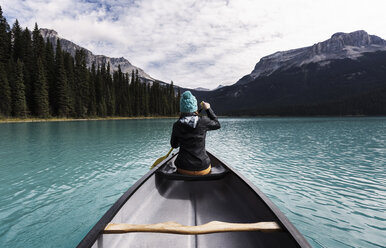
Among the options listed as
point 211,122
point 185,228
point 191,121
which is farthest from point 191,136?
point 185,228

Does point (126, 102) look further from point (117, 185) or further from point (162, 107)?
point (117, 185)

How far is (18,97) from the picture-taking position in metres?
42.9

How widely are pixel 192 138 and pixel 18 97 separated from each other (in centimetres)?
5821

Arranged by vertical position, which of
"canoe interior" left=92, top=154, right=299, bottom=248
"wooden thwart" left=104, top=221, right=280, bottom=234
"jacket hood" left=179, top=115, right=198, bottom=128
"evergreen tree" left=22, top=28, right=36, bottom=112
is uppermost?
"evergreen tree" left=22, top=28, right=36, bottom=112

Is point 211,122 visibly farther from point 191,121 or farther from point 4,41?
point 4,41

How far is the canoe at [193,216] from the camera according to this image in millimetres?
2061

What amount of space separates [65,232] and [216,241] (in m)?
3.56

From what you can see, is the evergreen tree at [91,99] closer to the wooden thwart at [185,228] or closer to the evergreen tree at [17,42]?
the evergreen tree at [17,42]

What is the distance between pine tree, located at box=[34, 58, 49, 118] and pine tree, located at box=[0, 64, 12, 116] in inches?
222

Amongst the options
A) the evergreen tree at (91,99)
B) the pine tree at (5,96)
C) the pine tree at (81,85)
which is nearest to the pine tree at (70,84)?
the pine tree at (81,85)

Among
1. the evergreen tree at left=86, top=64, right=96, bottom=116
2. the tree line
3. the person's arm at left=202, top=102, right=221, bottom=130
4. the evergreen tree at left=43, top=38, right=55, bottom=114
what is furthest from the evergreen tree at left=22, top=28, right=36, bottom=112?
the person's arm at left=202, top=102, right=221, bottom=130

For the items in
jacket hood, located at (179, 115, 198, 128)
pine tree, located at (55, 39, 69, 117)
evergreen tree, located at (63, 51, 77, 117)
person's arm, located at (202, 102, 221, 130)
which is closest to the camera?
jacket hood, located at (179, 115, 198, 128)

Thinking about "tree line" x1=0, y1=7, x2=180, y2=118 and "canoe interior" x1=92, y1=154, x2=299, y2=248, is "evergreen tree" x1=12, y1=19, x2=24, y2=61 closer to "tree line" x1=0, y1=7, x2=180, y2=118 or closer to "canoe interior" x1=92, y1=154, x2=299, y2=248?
"tree line" x1=0, y1=7, x2=180, y2=118

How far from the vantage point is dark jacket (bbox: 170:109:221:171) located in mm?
3773
